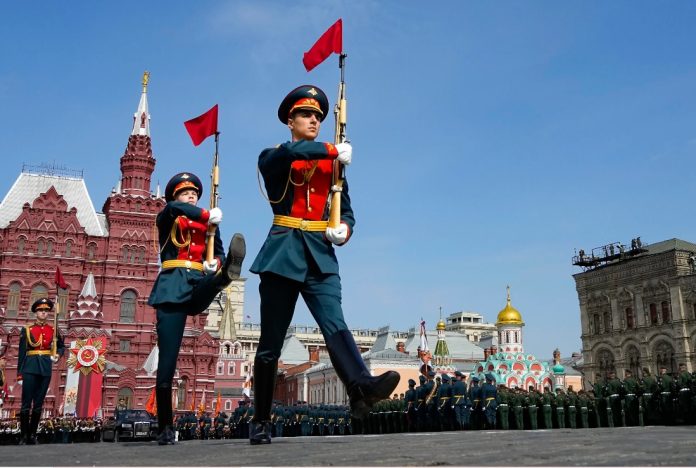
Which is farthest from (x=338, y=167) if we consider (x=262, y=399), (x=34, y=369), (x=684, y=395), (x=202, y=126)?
(x=684, y=395)

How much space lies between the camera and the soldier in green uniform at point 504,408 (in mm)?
14469

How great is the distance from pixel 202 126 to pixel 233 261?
8.17ft

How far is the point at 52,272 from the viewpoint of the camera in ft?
133

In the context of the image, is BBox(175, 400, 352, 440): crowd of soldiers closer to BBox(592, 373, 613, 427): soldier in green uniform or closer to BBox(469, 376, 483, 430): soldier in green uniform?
BBox(469, 376, 483, 430): soldier in green uniform

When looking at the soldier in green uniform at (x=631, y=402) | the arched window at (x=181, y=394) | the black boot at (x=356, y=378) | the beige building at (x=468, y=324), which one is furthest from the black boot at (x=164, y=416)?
the beige building at (x=468, y=324)

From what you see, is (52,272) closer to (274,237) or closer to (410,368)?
(410,368)

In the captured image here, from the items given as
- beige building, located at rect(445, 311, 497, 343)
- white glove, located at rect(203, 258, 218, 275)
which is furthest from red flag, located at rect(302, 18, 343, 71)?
beige building, located at rect(445, 311, 497, 343)

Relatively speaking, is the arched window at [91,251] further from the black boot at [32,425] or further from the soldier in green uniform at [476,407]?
the black boot at [32,425]

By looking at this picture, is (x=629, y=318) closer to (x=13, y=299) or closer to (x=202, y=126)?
(x=13, y=299)

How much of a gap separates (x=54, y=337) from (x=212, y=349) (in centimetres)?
3362

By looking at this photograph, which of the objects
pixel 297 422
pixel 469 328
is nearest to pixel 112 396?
pixel 297 422

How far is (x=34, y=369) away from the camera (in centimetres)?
973

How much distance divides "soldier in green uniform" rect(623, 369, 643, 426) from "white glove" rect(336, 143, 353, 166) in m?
10.5

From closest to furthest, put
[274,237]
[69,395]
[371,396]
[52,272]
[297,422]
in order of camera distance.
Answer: [371,396] → [274,237] → [297,422] → [69,395] → [52,272]
